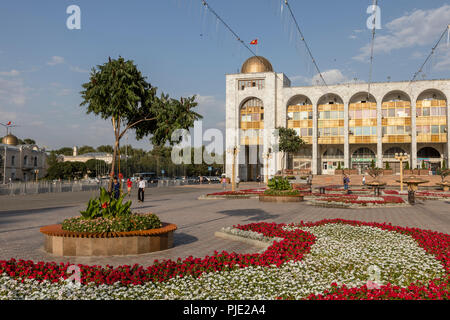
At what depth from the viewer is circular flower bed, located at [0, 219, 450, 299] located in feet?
17.0

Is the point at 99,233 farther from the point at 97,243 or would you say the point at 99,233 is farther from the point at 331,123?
the point at 331,123

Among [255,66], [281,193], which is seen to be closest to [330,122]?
[255,66]

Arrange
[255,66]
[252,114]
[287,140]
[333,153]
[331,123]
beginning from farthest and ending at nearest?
[255,66] → [252,114] → [333,153] → [331,123] → [287,140]

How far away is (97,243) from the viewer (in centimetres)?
789

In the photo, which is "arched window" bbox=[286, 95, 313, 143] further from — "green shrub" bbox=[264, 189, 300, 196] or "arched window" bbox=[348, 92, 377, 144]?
"green shrub" bbox=[264, 189, 300, 196]

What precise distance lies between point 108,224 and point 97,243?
45cm

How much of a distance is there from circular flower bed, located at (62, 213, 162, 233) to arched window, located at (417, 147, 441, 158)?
69.8 m

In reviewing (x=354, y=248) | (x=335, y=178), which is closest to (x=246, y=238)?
(x=354, y=248)

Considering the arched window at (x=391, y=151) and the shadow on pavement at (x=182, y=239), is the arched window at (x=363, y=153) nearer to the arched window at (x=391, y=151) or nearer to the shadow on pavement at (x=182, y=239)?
the arched window at (x=391, y=151)

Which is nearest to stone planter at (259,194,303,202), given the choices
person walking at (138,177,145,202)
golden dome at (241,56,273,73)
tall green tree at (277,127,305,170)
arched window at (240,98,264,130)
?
person walking at (138,177,145,202)

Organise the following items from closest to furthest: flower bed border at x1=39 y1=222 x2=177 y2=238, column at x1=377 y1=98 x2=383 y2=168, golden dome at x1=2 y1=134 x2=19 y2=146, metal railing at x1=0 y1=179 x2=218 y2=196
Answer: flower bed border at x1=39 y1=222 x2=177 y2=238 < metal railing at x1=0 y1=179 x2=218 y2=196 < column at x1=377 y1=98 x2=383 y2=168 < golden dome at x1=2 y1=134 x2=19 y2=146

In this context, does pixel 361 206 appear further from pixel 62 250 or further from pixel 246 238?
pixel 62 250

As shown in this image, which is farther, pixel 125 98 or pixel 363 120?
pixel 363 120
